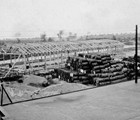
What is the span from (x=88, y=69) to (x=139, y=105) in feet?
22.5

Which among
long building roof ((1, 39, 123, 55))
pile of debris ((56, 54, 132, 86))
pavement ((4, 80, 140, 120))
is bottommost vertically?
pile of debris ((56, 54, 132, 86))

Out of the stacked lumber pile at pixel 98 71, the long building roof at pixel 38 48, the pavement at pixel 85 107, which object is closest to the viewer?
the pavement at pixel 85 107

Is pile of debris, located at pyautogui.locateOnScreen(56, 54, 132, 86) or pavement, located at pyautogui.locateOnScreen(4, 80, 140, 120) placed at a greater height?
pavement, located at pyautogui.locateOnScreen(4, 80, 140, 120)

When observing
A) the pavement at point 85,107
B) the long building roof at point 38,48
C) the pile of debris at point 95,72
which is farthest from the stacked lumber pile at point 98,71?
the pavement at point 85,107

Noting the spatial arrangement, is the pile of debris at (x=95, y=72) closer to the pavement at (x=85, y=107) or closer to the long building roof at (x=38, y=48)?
the long building roof at (x=38, y=48)

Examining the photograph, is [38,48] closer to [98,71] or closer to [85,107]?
[98,71]

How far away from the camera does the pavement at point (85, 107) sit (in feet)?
7.25

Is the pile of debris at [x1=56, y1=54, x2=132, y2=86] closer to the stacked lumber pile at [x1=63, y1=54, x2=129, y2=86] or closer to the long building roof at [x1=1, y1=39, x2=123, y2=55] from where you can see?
A: the stacked lumber pile at [x1=63, y1=54, x2=129, y2=86]

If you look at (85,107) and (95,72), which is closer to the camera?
(85,107)

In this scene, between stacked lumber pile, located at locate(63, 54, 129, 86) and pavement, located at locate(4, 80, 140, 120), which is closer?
pavement, located at locate(4, 80, 140, 120)

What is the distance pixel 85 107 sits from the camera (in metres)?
2.51

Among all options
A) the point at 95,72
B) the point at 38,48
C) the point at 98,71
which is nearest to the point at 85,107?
the point at 95,72

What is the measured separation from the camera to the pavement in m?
2.21

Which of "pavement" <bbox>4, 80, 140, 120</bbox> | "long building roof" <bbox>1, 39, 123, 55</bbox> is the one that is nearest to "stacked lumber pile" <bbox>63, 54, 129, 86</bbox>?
"long building roof" <bbox>1, 39, 123, 55</bbox>
